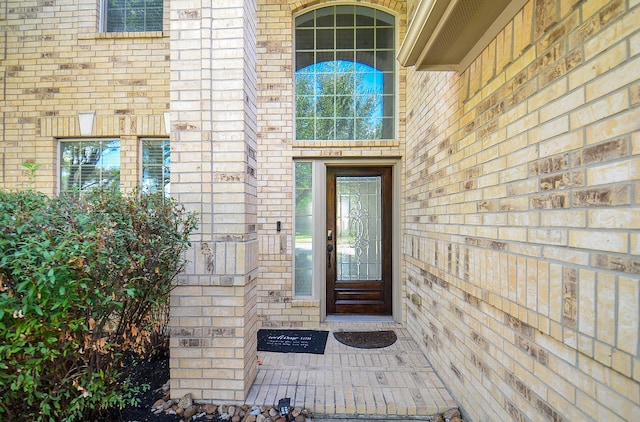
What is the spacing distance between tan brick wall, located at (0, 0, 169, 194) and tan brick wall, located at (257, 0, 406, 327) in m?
1.31

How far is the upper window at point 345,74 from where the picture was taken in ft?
13.0

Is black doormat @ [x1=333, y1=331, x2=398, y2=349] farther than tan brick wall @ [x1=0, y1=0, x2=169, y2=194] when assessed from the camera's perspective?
No

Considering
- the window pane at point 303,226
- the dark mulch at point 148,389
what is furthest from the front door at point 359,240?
the dark mulch at point 148,389

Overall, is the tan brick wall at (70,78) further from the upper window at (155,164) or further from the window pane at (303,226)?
the window pane at (303,226)

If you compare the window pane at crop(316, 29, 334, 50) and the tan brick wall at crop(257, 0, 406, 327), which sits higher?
the window pane at crop(316, 29, 334, 50)

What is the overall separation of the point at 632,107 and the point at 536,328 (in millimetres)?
977

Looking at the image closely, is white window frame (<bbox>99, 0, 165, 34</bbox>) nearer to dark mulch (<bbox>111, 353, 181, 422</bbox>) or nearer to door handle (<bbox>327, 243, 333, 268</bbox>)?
door handle (<bbox>327, 243, 333, 268</bbox>)

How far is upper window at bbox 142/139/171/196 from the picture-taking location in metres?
3.98

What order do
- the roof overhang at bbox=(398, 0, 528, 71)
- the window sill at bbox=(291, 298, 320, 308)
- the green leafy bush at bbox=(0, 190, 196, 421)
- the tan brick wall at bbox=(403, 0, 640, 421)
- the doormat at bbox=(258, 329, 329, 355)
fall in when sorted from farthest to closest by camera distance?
the window sill at bbox=(291, 298, 320, 308) < the doormat at bbox=(258, 329, 329, 355) < the roof overhang at bbox=(398, 0, 528, 71) < the green leafy bush at bbox=(0, 190, 196, 421) < the tan brick wall at bbox=(403, 0, 640, 421)

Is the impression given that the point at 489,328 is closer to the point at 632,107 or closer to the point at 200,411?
the point at 632,107

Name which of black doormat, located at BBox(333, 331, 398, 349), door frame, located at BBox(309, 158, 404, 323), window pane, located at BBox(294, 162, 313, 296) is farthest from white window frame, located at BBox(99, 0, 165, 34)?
black doormat, located at BBox(333, 331, 398, 349)

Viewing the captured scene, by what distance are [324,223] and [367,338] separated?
1.46 metres

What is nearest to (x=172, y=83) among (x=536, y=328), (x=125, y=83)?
(x=125, y=83)

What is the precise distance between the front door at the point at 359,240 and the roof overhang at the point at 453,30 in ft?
6.26
